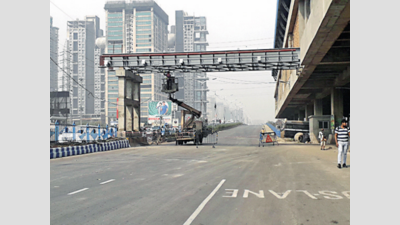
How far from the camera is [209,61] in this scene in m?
34.4

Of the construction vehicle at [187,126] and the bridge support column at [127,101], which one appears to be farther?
the construction vehicle at [187,126]

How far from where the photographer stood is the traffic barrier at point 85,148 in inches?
862

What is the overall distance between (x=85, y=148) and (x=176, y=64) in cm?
1413

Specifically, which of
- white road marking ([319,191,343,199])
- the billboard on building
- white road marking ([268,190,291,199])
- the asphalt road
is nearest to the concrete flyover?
the asphalt road

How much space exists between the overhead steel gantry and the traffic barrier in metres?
3.67

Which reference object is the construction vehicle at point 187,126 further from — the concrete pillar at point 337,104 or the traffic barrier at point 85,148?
the concrete pillar at point 337,104

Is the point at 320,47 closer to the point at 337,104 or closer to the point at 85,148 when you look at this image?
the point at 337,104

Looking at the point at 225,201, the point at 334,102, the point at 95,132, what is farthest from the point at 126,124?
the point at 225,201

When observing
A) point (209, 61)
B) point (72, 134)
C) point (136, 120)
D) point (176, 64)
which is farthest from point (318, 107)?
point (72, 134)

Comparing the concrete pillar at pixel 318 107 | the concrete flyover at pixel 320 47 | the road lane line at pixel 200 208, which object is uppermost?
the concrete flyover at pixel 320 47

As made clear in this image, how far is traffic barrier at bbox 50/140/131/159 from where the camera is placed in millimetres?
21906

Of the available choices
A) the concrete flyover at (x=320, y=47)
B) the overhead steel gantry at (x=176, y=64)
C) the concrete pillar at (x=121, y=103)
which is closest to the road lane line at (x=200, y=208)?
the concrete flyover at (x=320, y=47)

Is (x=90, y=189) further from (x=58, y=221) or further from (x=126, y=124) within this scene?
(x=126, y=124)

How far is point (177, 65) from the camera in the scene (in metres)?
34.9
